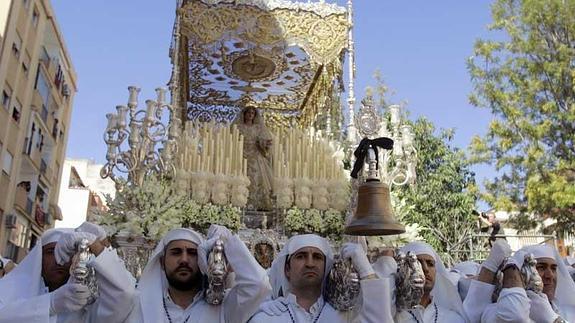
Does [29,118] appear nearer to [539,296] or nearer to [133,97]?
[133,97]

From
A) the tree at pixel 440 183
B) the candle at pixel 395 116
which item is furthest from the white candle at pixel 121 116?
the tree at pixel 440 183

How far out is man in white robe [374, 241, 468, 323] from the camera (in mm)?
3381

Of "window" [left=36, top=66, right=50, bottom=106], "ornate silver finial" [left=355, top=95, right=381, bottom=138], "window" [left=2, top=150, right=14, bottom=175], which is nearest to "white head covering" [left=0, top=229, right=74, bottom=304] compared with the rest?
"ornate silver finial" [left=355, top=95, right=381, bottom=138]

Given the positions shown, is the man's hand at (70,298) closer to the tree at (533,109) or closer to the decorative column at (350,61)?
the decorative column at (350,61)

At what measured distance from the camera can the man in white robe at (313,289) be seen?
3055 mm

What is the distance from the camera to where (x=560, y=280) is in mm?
3775

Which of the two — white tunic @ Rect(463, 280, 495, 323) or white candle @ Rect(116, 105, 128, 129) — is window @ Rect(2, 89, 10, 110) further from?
white tunic @ Rect(463, 280, 495, 323)


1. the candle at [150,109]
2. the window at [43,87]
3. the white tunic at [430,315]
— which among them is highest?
the window at [43,87]

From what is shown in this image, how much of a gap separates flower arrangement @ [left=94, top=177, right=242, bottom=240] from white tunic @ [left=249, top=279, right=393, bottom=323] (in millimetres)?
3331

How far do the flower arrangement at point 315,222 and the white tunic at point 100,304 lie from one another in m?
4.02

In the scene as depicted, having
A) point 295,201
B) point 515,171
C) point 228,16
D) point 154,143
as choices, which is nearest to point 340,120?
point 228,16

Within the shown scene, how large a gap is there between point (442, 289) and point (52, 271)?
2394 millimetres

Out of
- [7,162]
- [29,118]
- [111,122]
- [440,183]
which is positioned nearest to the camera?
[111,122]

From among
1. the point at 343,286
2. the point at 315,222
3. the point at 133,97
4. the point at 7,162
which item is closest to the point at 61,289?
the point at 343,286
